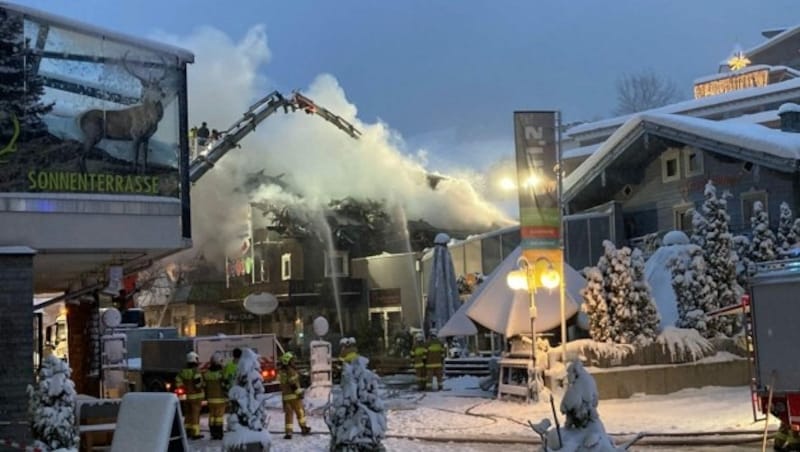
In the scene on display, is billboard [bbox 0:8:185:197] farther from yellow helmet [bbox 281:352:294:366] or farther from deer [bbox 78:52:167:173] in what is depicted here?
yellow helmet [bbox 281:352:294:366]

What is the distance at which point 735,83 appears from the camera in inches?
1806

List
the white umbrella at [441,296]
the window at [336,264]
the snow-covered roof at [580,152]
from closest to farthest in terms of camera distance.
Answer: the white umbrella at [441,296]
the snow-covered roof at [580,152]
the window at [336,264]

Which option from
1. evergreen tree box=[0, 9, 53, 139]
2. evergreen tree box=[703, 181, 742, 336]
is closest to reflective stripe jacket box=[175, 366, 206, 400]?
evergreen tree box=[0, 9, 53, 139]

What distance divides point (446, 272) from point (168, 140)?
1474 centimetres

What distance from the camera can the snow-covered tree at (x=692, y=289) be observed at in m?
22.1

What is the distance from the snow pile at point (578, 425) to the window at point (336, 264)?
1581 inches

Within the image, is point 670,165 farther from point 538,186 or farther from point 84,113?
point 84,113

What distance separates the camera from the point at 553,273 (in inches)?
747

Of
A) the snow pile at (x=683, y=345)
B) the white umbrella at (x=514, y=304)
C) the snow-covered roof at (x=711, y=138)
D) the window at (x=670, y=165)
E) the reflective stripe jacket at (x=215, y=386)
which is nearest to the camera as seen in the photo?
the reflective stripe jacket at (x=215, y=386)

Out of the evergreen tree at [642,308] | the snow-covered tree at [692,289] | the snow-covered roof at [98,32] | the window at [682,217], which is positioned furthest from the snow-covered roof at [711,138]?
the snow-covered roof at [98,32]

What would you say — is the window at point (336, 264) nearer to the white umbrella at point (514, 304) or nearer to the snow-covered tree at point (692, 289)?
the white umbrella at point (514, 304)

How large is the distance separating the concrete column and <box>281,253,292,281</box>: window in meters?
35.2

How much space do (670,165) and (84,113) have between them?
72.3ft

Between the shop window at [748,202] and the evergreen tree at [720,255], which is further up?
the shop window at [748,202]
